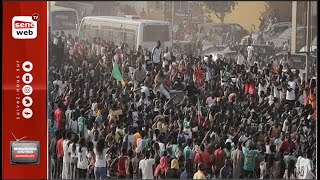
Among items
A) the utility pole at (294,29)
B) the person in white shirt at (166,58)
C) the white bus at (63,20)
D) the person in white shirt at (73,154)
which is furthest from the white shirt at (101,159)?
the utility pole at (294,29)

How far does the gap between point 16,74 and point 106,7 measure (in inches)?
31.9

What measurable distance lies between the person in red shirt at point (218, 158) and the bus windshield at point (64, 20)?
4.23ft

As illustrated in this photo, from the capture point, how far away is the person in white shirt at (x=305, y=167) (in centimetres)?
655

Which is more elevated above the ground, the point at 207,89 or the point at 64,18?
the point at 64,18

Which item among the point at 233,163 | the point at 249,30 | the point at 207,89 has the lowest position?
the point at 233,163

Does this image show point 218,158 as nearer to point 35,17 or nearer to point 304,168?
point 304,168

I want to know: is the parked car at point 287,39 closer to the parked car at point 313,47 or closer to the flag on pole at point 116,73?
the parked car at point 313,47

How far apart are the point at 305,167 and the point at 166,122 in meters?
1.00

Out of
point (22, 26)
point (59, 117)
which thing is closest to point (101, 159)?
point (59, 117)

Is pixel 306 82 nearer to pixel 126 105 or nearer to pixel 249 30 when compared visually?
pixel 249 30

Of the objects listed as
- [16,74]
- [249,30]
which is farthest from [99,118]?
[249,30]

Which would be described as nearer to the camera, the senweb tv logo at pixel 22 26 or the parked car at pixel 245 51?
the senweb tv logo at pixel 22 26

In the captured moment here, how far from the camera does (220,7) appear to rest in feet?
21.9

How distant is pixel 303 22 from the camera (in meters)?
6.51
